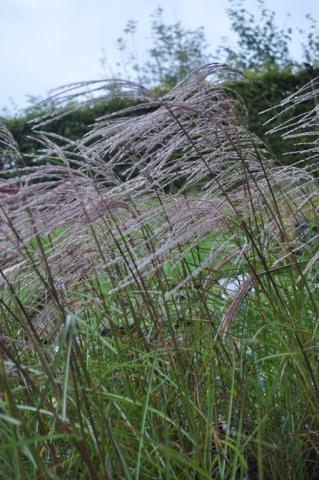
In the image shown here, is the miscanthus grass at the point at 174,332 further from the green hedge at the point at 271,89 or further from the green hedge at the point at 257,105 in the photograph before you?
the green hedge at the point at 271,89

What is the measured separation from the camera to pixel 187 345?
6.15 feet

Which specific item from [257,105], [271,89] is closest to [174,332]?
[257,105]

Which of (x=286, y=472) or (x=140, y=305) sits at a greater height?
(x=140, y=305)

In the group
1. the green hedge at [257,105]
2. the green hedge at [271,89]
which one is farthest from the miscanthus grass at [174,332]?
the green hedge at [271,89]

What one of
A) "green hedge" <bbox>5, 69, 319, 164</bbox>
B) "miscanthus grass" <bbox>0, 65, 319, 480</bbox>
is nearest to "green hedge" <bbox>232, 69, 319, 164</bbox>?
"green hedge" <bbox>5, 69, 319, 164</bbox>

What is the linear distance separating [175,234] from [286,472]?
597mm

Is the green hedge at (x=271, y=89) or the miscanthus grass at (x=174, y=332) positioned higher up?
the green hedge at (x=271, y=89)

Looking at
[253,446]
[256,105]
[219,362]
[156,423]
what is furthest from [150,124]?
[256,105]

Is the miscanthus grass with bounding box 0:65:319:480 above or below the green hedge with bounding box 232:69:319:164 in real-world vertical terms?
below

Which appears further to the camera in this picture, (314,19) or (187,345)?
(314,19)

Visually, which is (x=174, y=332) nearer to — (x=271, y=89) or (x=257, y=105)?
(x=257, y=105)

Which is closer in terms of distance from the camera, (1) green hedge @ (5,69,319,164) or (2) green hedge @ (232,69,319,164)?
(1) green hedge @ (5,69,319,164)

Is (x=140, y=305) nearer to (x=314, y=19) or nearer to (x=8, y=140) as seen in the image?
(x=8, y=140)

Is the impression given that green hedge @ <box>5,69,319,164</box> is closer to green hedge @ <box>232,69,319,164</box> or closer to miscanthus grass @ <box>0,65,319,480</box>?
green hedge @ <box>232,69,319,164</box>
